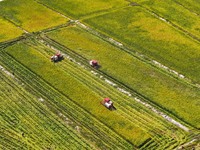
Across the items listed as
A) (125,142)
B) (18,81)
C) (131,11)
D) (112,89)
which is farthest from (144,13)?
(125,142)

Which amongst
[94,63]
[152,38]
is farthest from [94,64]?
[152,38]

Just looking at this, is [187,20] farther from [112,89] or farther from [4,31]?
[4,31]

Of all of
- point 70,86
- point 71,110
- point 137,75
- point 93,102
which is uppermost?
point 137,75

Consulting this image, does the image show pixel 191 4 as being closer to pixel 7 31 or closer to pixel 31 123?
pixel 7 31

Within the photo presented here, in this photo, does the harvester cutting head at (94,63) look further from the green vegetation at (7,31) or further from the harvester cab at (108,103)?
the green vegetation at (7,31)

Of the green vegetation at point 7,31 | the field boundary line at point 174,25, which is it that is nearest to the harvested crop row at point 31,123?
the green vegetation at point 7,31

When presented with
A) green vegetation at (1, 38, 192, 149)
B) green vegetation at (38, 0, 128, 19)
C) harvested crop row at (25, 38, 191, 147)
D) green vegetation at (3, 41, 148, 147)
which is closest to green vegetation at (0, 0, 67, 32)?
green vegetation at (38, 0, 128, 19)

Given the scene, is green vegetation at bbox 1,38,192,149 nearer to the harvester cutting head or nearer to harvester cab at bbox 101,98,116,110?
harvester cab at bbox 101,98,116,110
